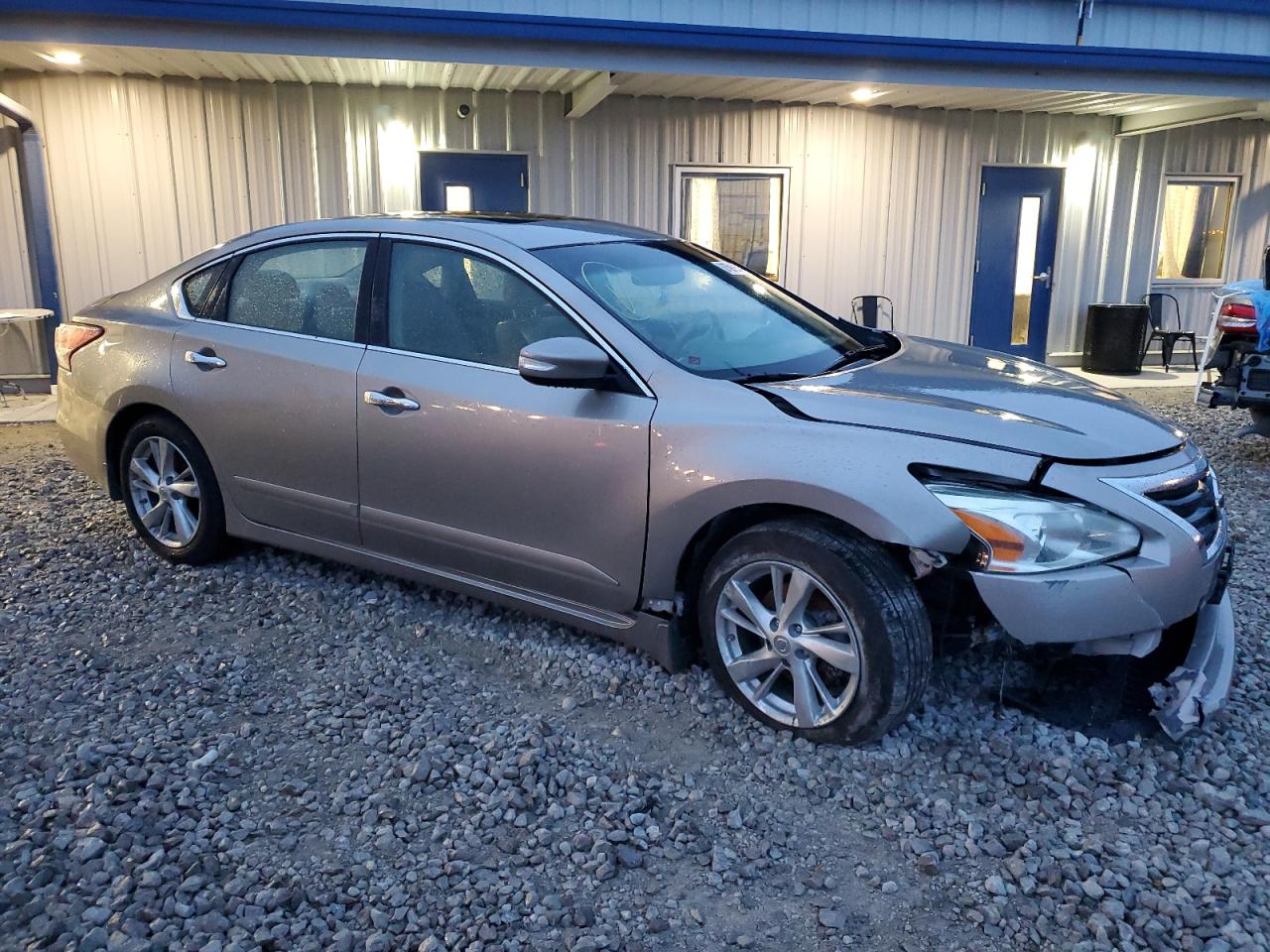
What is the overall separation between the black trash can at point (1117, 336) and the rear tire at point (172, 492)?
10296 mm

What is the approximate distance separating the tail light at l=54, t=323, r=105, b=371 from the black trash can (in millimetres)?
10564

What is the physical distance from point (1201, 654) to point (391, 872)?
2.55 metres

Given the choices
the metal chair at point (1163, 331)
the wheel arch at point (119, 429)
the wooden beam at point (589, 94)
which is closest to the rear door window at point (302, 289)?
the wheel arch at point (119, 429)

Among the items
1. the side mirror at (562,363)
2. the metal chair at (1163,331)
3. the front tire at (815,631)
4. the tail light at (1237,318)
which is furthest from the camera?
the metal chair at (1163,331)

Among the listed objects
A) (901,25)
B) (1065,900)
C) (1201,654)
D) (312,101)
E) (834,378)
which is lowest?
(1065,900)

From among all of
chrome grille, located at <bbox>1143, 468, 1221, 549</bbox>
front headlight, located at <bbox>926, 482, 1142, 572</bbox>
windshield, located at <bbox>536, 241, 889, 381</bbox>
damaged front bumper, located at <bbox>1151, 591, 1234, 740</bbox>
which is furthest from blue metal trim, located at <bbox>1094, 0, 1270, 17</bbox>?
front headlight, located at <bbox>926, 482, 1142, 572</bbox>

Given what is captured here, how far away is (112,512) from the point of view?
5.77 meters

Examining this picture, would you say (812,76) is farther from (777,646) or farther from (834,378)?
(777,646)

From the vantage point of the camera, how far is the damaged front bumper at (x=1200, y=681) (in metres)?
3.12

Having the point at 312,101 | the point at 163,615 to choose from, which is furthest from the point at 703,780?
the point at 312,101

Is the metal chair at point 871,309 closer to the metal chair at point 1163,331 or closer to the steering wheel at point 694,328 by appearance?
the metal chair at point 1163,331

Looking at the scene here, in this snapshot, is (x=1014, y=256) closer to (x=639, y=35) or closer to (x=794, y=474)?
(x=639, y=35)

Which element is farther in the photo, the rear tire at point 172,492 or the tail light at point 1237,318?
the tail light at point 1237,318

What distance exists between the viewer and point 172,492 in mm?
4781
